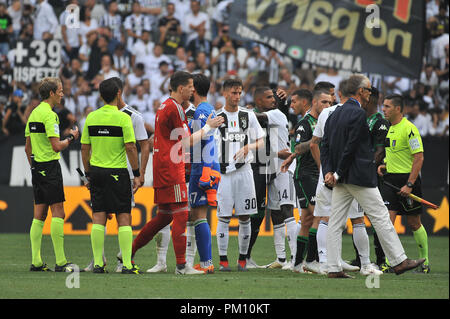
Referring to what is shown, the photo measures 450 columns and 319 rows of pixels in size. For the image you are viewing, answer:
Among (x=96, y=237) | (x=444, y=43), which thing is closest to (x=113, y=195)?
(x=96, y=237)

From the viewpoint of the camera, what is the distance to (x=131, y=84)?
21.7 metres

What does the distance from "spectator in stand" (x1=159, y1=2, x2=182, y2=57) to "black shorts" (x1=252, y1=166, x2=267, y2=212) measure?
10332 mm

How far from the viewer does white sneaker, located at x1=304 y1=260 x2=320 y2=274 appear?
11289mm

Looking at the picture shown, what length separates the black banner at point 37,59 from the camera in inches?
771

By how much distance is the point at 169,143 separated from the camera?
34.1 feet

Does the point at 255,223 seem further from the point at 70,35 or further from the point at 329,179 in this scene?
the point at 70,35

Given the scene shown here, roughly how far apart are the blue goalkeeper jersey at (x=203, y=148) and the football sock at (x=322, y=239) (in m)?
1.58

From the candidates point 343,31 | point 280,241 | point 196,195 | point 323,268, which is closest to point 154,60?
point 343,31

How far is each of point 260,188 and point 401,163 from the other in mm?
2149

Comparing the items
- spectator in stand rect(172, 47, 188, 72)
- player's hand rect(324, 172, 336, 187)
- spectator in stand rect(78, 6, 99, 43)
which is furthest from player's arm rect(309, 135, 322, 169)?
spectator in stand rect(78, 6, 99, 43)

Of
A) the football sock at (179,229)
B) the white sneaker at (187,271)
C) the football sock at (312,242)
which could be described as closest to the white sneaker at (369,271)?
the football sock at (312,242)

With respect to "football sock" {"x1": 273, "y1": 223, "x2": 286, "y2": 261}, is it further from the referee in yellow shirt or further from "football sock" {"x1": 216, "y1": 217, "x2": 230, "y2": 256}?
the referee in yellow shirt

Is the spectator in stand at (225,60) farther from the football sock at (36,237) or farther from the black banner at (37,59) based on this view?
the football sock at (36,237)

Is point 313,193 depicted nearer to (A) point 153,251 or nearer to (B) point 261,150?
(B) point 261,150
